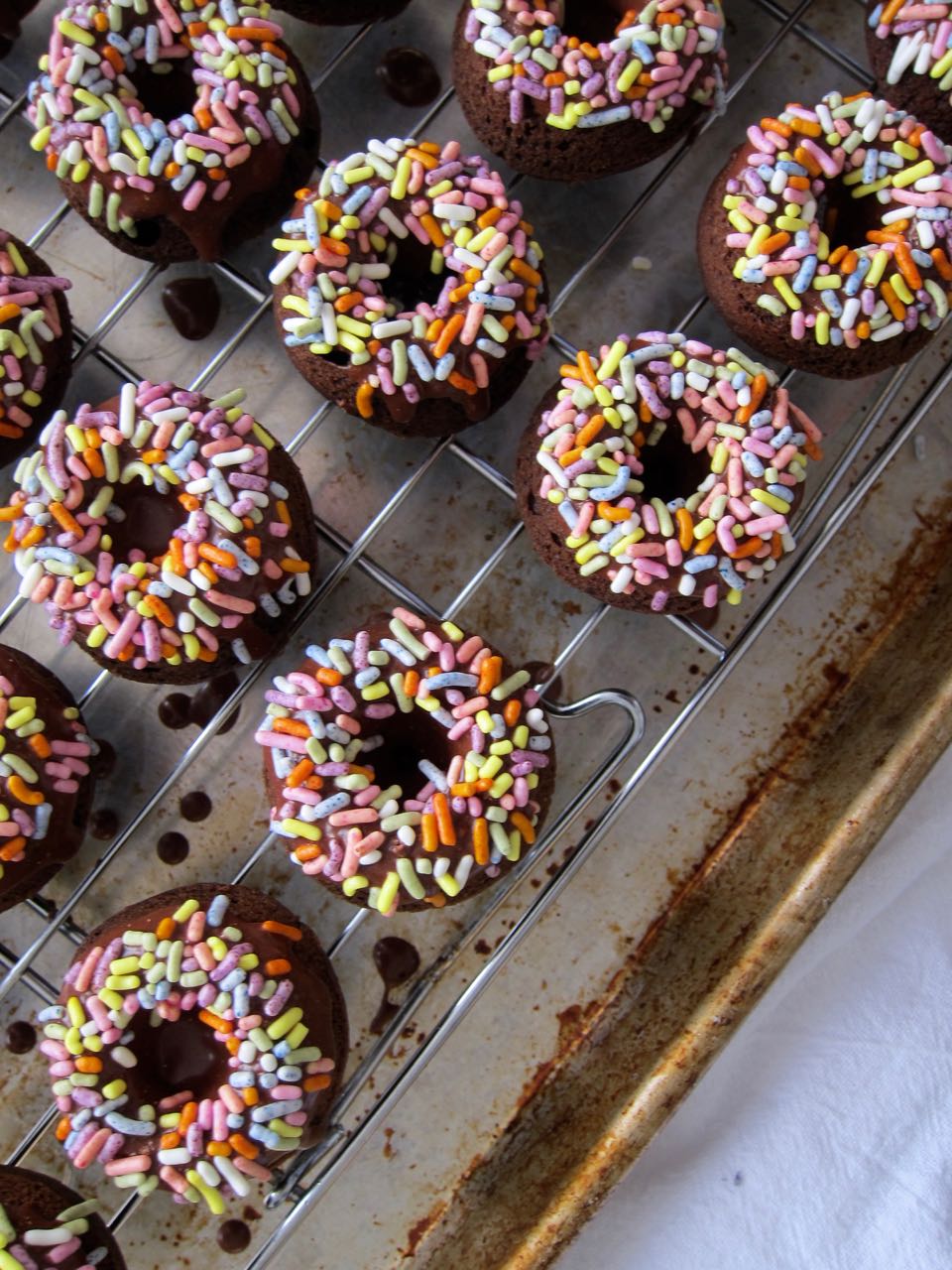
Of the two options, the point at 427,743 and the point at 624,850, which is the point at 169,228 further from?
the point at 624,850

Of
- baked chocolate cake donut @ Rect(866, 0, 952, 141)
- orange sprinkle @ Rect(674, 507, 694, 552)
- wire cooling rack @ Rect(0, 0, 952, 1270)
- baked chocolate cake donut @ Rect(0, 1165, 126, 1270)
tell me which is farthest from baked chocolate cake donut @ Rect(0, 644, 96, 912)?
baked chocolate cake donut @ Rect(866, 0, 952, 141)

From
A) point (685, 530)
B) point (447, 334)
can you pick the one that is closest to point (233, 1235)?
point (685, 530)

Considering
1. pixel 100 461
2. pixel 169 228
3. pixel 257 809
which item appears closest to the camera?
pixel 100 461

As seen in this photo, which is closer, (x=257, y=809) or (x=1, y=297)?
(x=1, y=297)

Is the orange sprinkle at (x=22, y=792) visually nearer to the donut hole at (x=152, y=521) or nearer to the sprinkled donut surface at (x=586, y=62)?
the donut hole at (x=152, y=521)

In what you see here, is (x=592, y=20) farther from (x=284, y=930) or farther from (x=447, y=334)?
(x=284, y=930)

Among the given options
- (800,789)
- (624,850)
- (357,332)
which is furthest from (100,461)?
(800,789)

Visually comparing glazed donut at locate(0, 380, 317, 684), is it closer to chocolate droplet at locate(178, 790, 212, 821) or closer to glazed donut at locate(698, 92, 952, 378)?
chocolate droplet at locate(178, 790, 212, 821)
